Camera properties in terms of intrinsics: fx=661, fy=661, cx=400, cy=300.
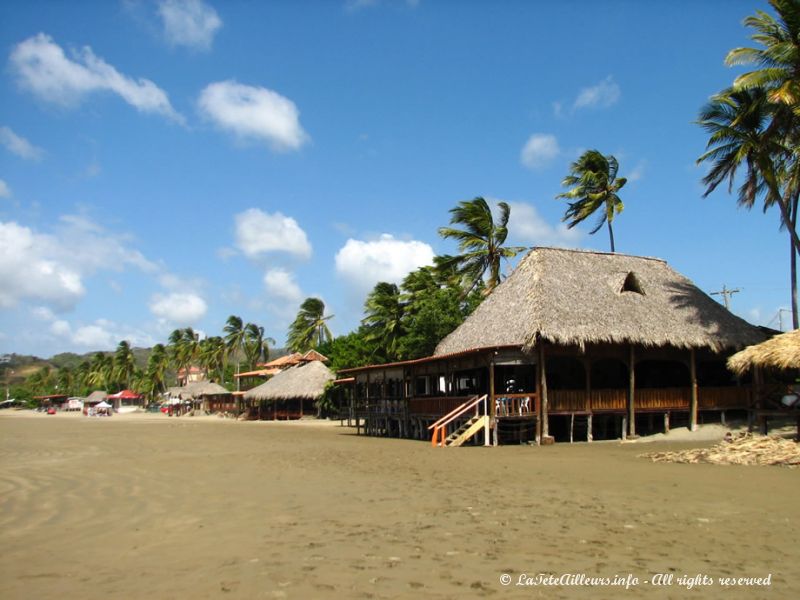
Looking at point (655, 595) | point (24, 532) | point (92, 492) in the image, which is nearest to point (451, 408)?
point (92, 492)

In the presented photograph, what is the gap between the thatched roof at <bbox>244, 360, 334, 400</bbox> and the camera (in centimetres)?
4494

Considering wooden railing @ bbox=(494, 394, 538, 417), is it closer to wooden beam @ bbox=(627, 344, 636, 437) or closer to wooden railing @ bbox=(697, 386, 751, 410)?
wooden beam @ bbox=(627, 344, 636, 437)

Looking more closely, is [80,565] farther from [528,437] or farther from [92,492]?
[528,437]

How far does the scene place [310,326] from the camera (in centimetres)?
6312

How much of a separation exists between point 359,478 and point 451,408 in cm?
1043

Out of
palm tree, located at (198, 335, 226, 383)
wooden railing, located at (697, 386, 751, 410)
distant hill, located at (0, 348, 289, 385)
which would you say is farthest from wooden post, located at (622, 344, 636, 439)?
distant hill, located at (0, 348, 289, 385)

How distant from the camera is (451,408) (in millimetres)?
22078

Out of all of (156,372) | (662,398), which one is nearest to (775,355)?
(662,398)

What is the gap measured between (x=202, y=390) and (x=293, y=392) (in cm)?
2364

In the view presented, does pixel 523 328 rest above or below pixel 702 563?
above

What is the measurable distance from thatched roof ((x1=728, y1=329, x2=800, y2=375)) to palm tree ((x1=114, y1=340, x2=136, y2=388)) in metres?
97.5

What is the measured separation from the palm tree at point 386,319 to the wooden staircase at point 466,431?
17.1 metres

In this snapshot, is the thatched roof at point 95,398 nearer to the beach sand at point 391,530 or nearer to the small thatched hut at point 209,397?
the small thatched hut at point 209,397

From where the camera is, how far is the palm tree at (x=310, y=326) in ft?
206
